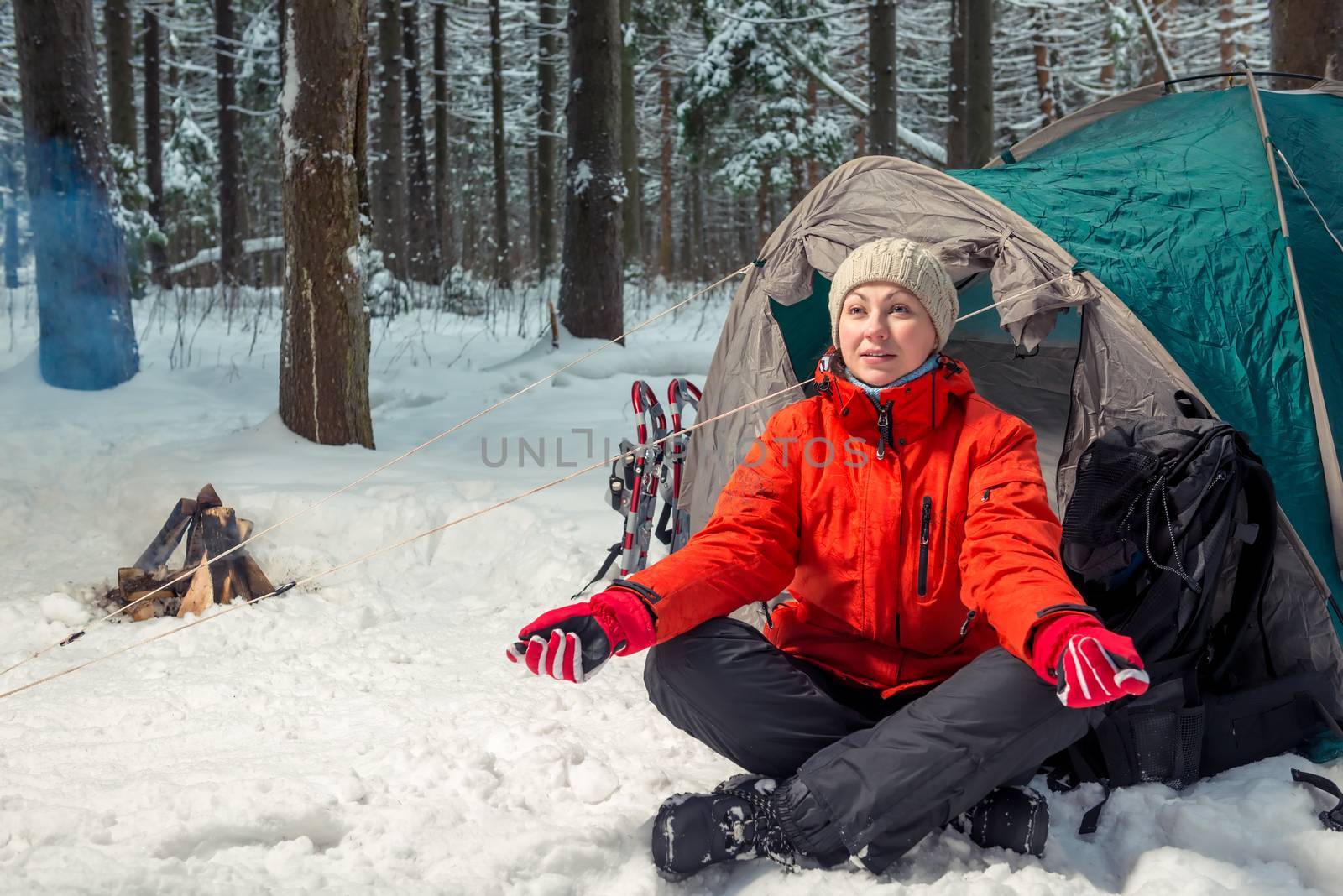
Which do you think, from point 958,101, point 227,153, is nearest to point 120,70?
point 227,153

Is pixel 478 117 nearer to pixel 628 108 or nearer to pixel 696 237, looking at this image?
pixel 696 237

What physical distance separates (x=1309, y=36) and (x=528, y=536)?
4257mm

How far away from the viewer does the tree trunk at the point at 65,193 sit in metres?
5.54

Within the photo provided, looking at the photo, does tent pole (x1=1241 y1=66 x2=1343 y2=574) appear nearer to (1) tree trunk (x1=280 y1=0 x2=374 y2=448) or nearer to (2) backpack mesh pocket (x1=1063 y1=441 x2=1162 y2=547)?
(2) backpack mesh pocket (x1=1063 y1=441 x2=1162 y2=547)

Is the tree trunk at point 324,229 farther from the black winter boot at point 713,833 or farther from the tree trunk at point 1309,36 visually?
the tree trunk at point 1309,36

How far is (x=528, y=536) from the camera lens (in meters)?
3.91

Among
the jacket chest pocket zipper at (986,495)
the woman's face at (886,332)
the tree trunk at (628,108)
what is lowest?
the jacket chest pocket zipper at (986,495)

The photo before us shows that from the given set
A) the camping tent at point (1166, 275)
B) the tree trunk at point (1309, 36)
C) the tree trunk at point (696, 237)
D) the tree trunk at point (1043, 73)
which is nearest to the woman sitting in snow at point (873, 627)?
the camping tent at point (1166, 275)

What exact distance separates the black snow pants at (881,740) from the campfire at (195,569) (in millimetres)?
2082

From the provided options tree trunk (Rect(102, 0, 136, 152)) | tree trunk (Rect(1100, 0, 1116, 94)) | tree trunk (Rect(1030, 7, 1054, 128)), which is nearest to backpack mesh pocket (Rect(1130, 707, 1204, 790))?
tree trunk (Rect(102, 0, 136, 152))

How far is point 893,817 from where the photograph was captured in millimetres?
1815

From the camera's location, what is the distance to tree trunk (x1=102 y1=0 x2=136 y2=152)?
10.7 metres

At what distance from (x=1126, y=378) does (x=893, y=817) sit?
4.84 feet

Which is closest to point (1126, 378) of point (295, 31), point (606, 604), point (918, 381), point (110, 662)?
point (918, 381)
